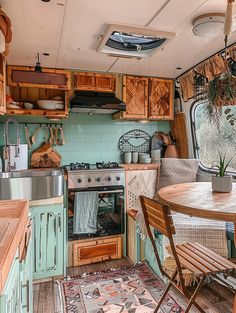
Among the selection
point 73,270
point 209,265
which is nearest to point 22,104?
point 73,270

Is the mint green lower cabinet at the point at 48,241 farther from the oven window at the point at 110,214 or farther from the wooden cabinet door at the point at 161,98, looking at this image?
the wooden cabinet door at the point at 161,98

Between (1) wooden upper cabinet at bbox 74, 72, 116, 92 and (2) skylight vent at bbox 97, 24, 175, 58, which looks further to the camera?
(1) wooden upper cabinet at bbox 74, 72, 116, 92

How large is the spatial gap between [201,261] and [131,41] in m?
2.01

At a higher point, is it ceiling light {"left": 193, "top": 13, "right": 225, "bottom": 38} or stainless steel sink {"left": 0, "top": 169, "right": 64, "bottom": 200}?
ceiling light {"left": 193, "top": 13, "right": 225, "bottom": 38}

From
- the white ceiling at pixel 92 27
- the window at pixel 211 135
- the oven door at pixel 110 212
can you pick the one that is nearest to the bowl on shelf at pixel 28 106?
the white ceiling at pixel 92 27

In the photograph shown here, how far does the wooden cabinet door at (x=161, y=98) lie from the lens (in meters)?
3.55

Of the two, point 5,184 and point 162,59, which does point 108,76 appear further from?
point 5,184

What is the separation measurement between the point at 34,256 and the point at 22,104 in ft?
5.93

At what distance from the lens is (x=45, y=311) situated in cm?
212

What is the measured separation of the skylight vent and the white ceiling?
71 millimetres

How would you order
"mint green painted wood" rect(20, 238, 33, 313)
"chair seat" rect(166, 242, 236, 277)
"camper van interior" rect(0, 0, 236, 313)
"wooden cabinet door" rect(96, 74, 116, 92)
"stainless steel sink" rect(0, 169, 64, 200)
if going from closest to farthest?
"mint green painted wood" rect(20, 238, 33, 313) < "chair seat" rect(166, 242, 236, 277) < "camper van interior" rect(0, 0, 236, 313) < "stainless steel sink" rect(0, 169, 64, 200) < "wooden cabinet door" rect(96, 74, 116, 92)

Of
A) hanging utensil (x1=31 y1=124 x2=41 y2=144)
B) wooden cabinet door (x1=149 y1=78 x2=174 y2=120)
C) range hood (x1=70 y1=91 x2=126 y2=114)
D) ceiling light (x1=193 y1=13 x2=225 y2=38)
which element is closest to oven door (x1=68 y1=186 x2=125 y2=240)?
range hood (x1=70 y1=91 x2=126 y2=114)

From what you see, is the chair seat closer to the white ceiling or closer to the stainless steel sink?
the stainless steel sink

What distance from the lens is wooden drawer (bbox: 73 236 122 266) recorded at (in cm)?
296
